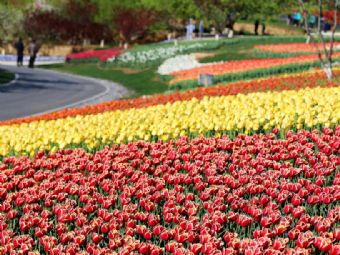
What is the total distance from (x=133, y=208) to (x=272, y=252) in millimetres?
1775

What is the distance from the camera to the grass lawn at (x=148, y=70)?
34250mm

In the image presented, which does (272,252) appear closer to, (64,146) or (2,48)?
(64,146)

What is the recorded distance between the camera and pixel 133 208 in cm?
684

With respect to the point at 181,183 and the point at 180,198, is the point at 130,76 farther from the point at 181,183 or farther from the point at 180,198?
the point at 180,198

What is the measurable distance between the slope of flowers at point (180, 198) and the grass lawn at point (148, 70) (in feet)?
68.7

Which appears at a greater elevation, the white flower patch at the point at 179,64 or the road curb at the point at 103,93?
the white flower patch at the point at 179,64

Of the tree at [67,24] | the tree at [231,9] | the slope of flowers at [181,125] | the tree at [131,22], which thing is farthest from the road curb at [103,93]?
the tree at [131,22]

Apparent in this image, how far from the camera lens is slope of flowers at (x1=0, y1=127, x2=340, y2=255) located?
5996 mm

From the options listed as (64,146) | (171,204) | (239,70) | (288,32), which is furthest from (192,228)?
(288,32)

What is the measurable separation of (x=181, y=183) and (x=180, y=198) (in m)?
0.88

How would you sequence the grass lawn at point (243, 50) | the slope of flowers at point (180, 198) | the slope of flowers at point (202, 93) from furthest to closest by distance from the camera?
A: 1. the grass lawn at point (243, 50)
2. the slope of flowers at point (202, 93)
3. the slope of flowers at point (180, 198)

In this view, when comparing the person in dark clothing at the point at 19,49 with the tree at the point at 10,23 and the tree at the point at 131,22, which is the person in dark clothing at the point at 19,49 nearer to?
the tree at the point at 10,23

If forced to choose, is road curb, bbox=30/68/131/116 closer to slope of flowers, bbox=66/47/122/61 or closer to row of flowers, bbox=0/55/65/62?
slope of flowers, bbox=66/47/122/61

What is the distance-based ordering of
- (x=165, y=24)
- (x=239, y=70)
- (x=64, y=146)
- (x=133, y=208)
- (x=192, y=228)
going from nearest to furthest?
(x=192, y=228) → (x=133, y=208) → (x=64, y=146) → (x=239, y=70) → (x=165, y=24)
